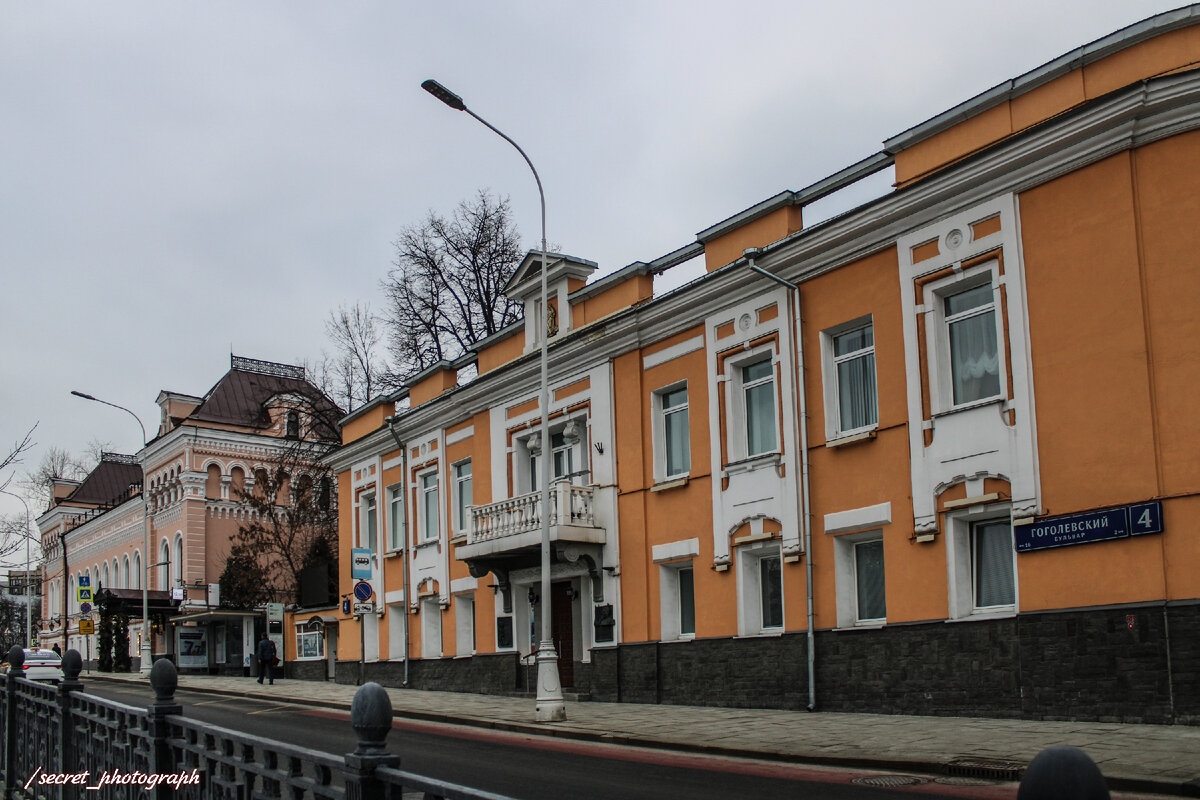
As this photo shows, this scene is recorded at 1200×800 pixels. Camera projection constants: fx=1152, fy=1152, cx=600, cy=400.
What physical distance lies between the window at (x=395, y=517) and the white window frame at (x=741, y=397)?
14342 millimetres

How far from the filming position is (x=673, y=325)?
23016mm

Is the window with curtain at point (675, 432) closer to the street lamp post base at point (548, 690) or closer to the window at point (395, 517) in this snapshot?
the street lamp post base at point (548, 690)

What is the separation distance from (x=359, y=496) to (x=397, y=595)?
169 inches

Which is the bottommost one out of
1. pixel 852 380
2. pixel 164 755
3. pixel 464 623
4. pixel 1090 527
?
pixel 464 623

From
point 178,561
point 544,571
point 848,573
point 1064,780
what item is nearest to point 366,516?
point 544,571

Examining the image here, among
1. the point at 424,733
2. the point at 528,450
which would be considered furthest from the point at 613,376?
the point at 424,733

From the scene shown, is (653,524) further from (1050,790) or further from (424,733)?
(1050,790)

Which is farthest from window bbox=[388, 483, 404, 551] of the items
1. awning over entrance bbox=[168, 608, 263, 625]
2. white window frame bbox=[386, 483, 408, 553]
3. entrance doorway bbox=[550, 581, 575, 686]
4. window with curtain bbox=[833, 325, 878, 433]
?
window with curtain bbox=[833, 325, 878, 433]

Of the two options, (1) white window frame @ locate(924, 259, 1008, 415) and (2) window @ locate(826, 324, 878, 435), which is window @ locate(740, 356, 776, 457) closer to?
(2) window @ locate(826, 324, 878, 435)

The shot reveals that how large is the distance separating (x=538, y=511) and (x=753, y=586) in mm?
5578

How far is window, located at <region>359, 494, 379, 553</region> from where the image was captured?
1387 inches

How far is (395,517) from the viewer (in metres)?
33.7

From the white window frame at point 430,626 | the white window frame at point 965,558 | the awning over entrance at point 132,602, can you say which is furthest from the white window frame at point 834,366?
the awning over entrance at point 132,602

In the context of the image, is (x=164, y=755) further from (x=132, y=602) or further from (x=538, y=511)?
(x=132, y=602)
